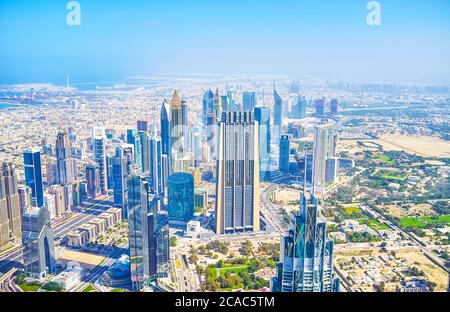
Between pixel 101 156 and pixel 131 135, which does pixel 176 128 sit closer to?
Answer: pixel 131 135

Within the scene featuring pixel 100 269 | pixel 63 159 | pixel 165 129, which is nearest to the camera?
pixel 100 269

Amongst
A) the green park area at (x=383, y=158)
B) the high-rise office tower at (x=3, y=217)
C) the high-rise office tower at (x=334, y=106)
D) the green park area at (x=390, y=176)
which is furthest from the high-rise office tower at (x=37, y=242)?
the green park area at (x=383, y=158)

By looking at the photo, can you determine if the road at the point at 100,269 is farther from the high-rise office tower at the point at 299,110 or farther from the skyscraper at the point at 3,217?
the high-rise office tower at the point at 299,110

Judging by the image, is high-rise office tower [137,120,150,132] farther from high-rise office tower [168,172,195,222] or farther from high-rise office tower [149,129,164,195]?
high-rise office tower [168,172,195,222]

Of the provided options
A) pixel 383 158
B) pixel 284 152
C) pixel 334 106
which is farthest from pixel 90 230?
pixel 383 158

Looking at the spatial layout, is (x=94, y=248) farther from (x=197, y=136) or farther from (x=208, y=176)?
(x=197, y=136)
